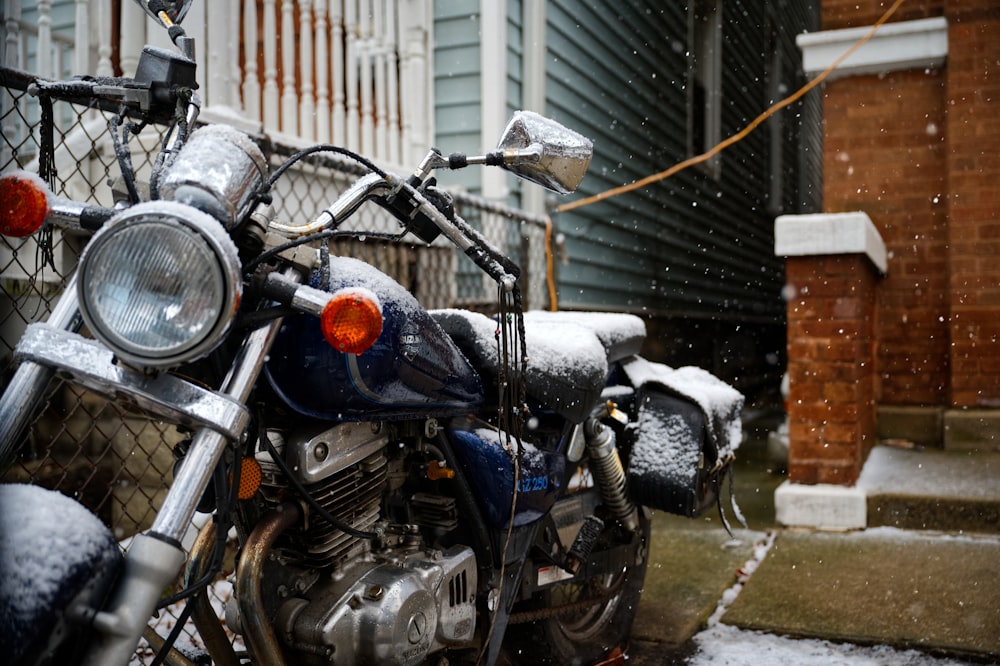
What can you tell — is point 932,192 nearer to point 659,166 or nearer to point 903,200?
point 903,200

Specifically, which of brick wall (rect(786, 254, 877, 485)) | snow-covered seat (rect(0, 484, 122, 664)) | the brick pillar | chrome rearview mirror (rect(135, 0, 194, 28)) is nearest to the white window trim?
the brick pillar

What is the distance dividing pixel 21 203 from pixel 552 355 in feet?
4.35

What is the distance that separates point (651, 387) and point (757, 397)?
33.2ft

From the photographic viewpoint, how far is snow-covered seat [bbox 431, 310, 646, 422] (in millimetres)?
2264

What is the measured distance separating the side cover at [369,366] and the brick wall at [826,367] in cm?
286

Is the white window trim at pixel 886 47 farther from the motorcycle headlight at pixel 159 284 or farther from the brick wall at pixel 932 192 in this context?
the motorcycle headlight at pixel 159 284

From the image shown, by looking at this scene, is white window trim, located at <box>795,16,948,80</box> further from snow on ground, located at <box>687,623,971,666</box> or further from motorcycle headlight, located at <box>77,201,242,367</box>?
motorcycle headlight, located at <box>77,201,242,367</box>

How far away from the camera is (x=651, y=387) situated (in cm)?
298

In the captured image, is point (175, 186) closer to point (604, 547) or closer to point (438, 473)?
point (438, 473)

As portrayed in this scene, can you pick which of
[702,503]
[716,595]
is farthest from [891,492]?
[702,503]

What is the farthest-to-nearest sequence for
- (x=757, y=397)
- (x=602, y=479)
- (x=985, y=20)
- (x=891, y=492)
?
1. (x=757, y=397)
2. (x=985, y=20)
3. (x=891, y=492)
4. (x=602, y=479)

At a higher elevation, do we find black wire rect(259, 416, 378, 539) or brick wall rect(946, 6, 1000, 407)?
brick wall rect(946, 6, 1000, 407)

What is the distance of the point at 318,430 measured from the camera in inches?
73.8

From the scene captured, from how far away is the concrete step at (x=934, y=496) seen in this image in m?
4.02
